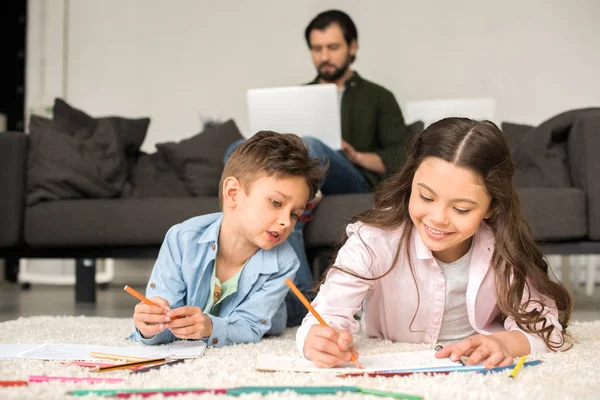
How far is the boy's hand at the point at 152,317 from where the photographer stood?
47.1 inches

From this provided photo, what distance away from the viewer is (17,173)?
7.78 feet

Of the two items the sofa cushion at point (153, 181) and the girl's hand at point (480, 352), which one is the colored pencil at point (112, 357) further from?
the sofa cushion at point (153, 181)

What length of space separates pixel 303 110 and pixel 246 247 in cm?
77


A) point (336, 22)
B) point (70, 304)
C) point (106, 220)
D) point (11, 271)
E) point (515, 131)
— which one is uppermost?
point (336, 22)

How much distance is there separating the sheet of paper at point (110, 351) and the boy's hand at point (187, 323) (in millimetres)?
32

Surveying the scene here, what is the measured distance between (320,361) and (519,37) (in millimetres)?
3558

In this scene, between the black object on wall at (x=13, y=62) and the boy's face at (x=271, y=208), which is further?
the black object on wall at (x=13, y=62)

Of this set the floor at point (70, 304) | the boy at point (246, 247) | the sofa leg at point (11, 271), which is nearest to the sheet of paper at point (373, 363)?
the boy at point (246, 247)

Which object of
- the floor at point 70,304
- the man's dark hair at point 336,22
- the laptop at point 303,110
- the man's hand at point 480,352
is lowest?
the floor at point 70,304

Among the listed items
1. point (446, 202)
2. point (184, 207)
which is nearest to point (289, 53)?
point (184, 207)

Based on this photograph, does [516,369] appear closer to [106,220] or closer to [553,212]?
[553,212]

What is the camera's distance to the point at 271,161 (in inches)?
56.7

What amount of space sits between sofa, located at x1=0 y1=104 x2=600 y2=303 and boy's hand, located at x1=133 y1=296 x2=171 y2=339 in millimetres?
926

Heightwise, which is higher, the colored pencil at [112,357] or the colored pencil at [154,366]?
the colored pencil at [154,366]
